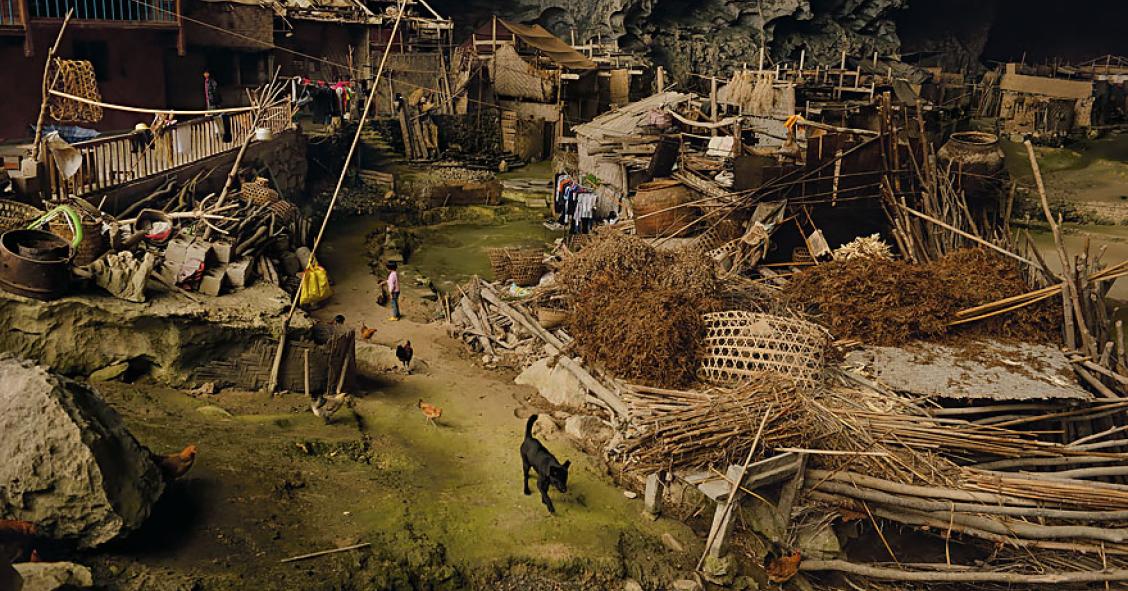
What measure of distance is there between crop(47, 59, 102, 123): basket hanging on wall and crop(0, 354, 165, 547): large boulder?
11.5 m

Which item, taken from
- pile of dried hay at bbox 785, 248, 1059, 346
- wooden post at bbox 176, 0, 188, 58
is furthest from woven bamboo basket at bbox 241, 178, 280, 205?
pile of dried hay at bbox 785, 248, 1059, 346

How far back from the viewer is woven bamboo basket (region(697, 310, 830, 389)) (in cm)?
1056

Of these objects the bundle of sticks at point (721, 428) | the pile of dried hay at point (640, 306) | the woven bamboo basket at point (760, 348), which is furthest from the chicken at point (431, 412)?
the woven bamboo basket at point (760, 348)

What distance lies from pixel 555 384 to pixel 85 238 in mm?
6860

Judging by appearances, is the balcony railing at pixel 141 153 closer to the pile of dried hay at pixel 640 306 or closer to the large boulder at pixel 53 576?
the pile of dried hay at pixel 640 306

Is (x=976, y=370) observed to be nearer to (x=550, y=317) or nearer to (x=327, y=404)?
(x=550, y=317)

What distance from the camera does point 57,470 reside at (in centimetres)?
699

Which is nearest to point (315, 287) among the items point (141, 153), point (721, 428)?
point (141, 153)

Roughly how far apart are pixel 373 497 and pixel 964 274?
854 cm

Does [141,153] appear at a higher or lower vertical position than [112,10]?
lower

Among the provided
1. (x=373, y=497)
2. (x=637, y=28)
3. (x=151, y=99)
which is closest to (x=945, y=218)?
(x=373, y=497)

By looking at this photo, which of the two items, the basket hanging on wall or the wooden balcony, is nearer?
the basket hanging on wall

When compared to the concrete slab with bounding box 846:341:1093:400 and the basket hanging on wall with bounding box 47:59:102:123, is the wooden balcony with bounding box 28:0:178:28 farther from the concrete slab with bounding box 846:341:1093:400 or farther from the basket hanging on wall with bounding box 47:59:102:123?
the concrete slab with bounding box 846:341:1093:400

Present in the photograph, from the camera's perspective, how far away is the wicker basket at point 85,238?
12.3 metres
